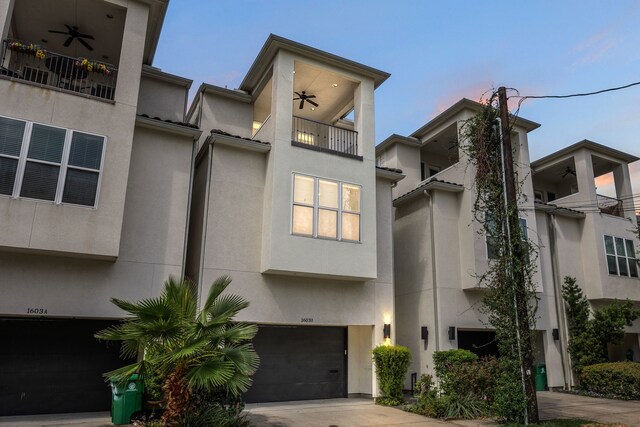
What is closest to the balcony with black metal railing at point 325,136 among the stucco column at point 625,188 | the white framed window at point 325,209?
the white framed window at point 325,209

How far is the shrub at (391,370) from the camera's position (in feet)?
40.7

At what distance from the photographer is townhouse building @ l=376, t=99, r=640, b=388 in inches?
591

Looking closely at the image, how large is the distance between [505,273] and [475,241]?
5.33 meters

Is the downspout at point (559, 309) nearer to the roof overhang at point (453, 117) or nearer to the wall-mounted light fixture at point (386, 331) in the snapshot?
the roof overhang at point (453, 117)

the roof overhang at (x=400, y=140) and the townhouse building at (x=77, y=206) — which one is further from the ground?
the roof overhang at (x=400, y=140)

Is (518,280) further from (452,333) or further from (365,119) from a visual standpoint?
(365,119)

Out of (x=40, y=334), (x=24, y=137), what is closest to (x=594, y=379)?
(x=40, y=334)

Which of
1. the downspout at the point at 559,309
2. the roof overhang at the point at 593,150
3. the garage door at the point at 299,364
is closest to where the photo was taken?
the garage door at the point at 299,364

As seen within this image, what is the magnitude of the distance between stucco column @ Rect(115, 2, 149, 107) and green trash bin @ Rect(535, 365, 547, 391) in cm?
1624

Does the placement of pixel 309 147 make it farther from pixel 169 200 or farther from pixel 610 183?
pixel 610 183

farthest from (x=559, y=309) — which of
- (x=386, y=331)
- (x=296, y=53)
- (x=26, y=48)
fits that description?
(x=26, y=48)

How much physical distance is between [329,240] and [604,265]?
12875 millimetres

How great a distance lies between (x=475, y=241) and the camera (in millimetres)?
14883

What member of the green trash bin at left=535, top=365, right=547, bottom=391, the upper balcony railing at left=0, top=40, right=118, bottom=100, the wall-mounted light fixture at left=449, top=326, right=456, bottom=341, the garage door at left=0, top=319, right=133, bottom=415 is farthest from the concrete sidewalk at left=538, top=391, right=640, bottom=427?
the upper balcony railing at left=0, top=40, right=118, bottom=100
